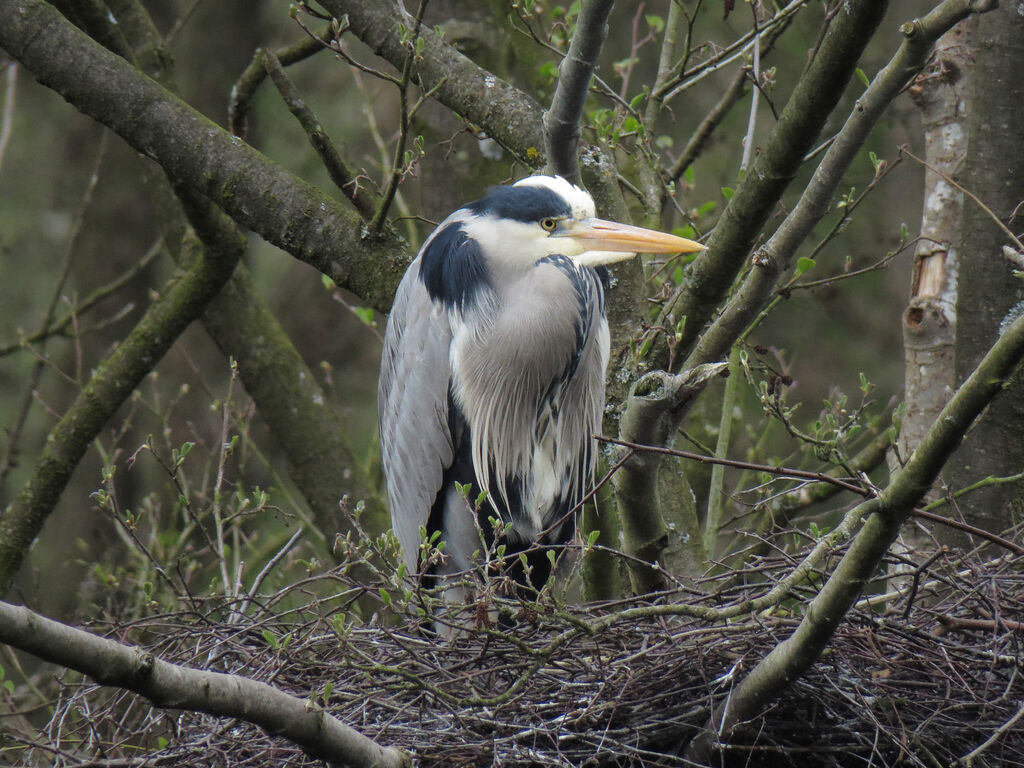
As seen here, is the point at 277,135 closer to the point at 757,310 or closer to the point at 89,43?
the point at 89,43

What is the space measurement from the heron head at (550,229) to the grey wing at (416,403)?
22 centimetres

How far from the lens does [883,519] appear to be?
57.3 inches

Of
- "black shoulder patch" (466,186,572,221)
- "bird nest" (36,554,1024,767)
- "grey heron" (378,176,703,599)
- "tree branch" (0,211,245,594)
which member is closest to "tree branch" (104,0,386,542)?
"tree branch" (0,211,245,594)

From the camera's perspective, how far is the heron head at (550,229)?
255 cm

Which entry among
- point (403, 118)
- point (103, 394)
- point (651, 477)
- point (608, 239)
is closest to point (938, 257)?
point (608, 239)

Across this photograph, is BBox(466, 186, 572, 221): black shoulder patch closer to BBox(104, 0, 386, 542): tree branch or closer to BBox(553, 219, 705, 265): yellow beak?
BBox(553, 219, 705, 265): yellow beak

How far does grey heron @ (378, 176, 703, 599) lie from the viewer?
262 centimetres

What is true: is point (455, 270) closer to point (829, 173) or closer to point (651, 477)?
point (651, 477)

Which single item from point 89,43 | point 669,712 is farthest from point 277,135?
point 669,712

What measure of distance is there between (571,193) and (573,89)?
14.1 inches

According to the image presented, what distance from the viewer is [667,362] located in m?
2.54

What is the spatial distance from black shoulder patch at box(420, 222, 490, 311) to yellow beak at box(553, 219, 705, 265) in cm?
21

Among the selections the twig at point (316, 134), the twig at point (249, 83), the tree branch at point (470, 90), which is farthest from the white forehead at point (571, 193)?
the twig at point (249, 83)

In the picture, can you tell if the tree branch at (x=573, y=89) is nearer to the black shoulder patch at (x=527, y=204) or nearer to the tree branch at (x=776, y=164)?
the black shoulder patch at (x=527, y=204)
